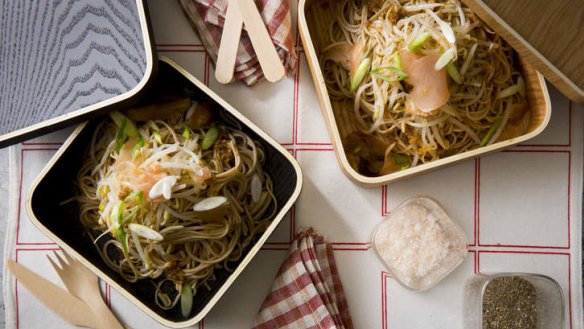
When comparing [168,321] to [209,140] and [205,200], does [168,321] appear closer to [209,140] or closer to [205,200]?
[205,200]

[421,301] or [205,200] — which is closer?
[205,200]

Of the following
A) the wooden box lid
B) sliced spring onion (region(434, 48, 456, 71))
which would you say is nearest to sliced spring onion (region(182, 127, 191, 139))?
sliced spring onion (region(434, 48, 456, 71))

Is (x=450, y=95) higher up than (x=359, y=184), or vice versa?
(x=450, y=95)

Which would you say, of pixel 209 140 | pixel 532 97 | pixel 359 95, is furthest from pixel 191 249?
pixel 532 97

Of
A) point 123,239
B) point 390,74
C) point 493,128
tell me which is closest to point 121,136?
point 123,239

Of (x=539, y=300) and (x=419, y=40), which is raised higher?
(x=419, y=40)

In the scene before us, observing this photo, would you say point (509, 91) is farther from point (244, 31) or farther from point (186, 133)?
point (186, 133)

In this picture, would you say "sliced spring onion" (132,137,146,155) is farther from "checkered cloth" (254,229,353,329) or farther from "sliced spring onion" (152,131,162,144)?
"checkered cloth" (254,229,353,329)
